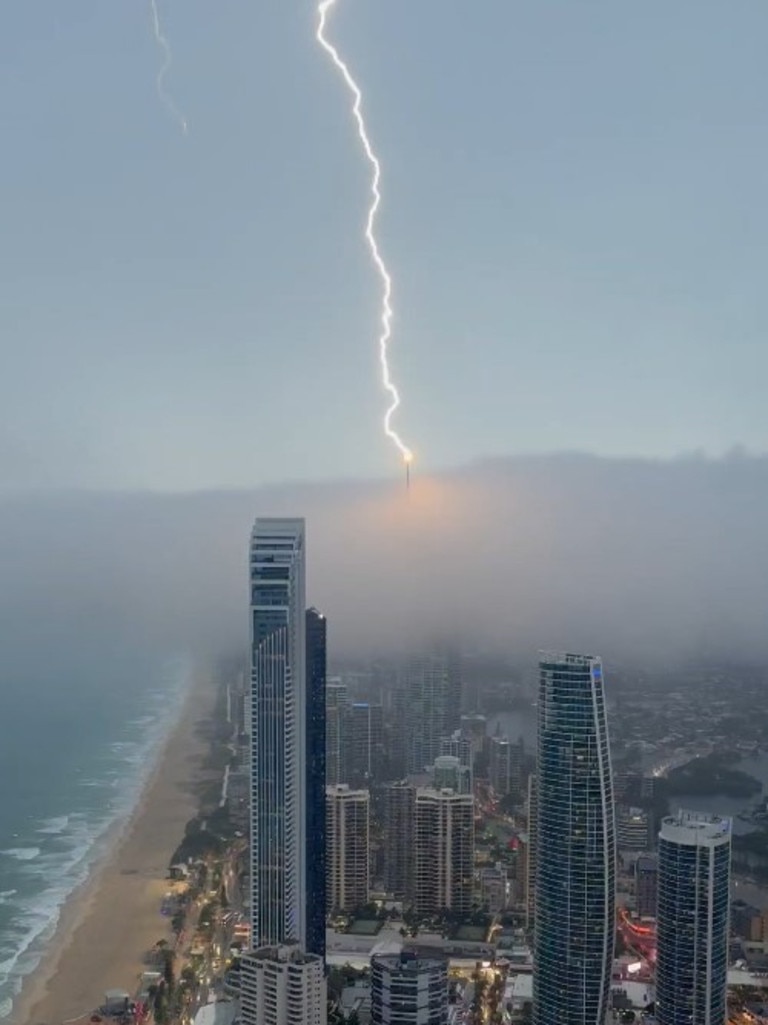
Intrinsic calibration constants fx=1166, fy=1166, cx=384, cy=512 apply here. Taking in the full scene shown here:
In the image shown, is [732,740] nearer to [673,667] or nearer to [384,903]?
[673,667]

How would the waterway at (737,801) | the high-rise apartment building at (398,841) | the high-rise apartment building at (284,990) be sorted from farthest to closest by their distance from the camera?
the high-rise apartment building at (398,841)
the waterway at (737,801)
the high-rise apartment building at (284,990)

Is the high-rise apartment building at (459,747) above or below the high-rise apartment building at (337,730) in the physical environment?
below

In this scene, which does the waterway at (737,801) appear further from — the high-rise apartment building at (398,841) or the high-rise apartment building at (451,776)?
the high-rise apartment building at (398,841)

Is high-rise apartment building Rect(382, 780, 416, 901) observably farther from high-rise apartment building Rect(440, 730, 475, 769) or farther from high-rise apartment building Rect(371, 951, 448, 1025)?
high-rise apartment building Rect(371, 951, 448, 1025)

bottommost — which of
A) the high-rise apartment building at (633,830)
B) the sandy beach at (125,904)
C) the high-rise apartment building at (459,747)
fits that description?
the sandy beach at (125,904)

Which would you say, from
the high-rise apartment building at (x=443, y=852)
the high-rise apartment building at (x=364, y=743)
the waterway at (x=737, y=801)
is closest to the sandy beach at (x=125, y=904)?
the high-rise apartment building at (x=364, y=743)

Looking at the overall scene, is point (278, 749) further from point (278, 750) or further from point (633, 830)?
point (633, 830)
